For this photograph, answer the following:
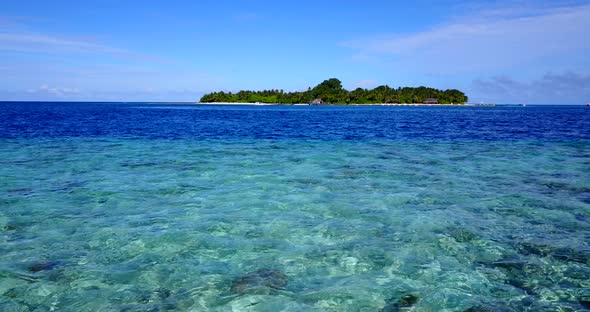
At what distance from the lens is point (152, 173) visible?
16.9 m

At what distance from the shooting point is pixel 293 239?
8.72m

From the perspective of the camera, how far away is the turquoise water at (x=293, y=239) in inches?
243

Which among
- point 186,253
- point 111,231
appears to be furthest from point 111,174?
point 186,253

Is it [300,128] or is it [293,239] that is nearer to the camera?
[293,239]

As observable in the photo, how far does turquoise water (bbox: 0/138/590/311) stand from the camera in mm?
6172

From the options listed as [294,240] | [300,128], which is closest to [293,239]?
[294,240]

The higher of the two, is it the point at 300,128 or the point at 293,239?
the point at 300,128

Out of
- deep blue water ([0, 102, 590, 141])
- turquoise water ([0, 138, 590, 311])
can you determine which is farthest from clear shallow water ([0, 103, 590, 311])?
deep blue water ([0, 102, 590, 141])

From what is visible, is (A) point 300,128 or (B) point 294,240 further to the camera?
(A) point 300,128

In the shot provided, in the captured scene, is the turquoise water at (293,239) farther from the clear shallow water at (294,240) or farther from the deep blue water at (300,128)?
the deep blue water at (300,128)

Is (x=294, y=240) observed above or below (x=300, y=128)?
below

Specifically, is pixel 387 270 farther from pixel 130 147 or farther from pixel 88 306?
pixel 130 147

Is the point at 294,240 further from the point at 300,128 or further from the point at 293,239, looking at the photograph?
the point at 300,128

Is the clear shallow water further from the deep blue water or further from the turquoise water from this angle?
the deep blue water
